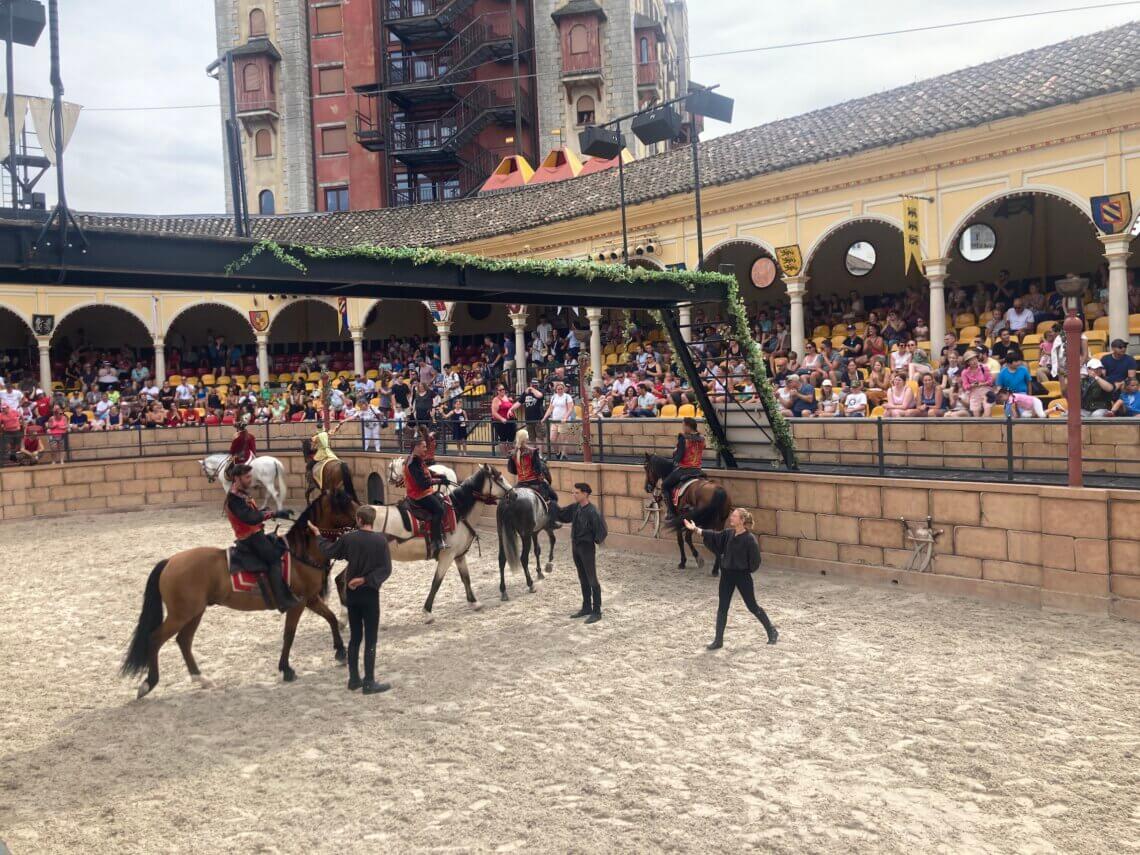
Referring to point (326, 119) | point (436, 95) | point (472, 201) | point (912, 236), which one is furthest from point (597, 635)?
point (326, 119)

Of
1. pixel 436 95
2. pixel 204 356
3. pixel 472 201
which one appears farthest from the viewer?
pixel 436 95

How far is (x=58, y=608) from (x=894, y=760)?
1139 cm

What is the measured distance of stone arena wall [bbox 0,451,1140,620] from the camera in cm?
1019

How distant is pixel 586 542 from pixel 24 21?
7.95 m

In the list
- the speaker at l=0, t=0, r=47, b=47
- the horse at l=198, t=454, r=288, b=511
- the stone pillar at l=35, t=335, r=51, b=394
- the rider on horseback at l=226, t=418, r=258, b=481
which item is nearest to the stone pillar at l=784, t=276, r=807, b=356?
the horse at l=198, t=454, r=288, b=511

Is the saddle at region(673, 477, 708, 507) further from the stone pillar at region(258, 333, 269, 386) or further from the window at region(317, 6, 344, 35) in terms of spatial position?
the window at region(317, 6, 344, 35)

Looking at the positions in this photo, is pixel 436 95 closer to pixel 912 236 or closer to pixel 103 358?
pixel 103 358

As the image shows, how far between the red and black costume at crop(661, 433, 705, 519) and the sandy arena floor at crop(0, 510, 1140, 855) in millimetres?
2374

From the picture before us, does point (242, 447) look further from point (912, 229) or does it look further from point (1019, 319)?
point (1019, 319)

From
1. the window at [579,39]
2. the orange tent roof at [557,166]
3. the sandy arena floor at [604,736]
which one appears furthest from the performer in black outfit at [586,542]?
the window at [579,39]

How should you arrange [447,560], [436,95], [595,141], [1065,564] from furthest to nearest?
[436,95]
[595,141]
[447,560]
[1065,564]

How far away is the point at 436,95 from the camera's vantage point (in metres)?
50.2

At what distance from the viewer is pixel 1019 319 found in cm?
1977

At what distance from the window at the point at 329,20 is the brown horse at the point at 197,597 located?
50.4 meters
